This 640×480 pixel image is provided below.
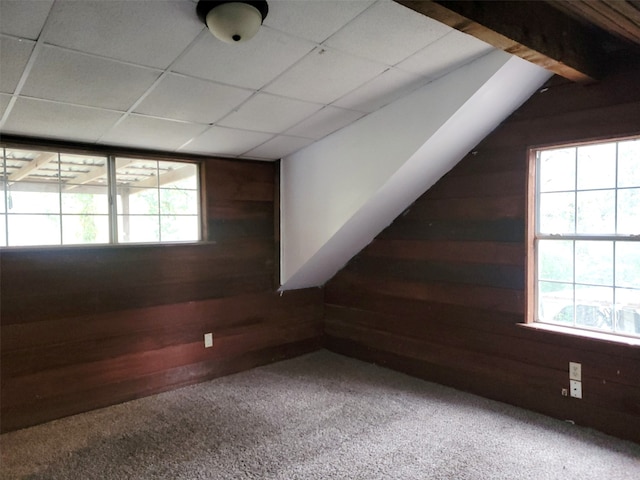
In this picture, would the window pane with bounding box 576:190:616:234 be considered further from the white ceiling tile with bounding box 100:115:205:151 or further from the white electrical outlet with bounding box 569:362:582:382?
the white ceiling tile with bounding box 100:115:205:151

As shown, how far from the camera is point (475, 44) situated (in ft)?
6.83

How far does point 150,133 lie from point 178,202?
0.69 metres

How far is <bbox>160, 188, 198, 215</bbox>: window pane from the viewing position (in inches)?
125

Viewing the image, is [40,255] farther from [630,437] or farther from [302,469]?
[630,437]

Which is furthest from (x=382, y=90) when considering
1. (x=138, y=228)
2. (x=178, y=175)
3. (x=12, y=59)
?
(x=138, y=228)

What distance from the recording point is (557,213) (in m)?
2.65

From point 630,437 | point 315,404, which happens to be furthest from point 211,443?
point 630,437

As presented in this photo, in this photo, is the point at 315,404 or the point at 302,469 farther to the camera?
the point at 315,404

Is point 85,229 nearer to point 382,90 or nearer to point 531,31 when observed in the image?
point 382,90

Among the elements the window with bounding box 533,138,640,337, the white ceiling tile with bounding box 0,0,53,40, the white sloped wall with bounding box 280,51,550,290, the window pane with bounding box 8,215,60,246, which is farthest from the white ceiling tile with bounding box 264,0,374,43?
the window pane with bounding box 8,215,60,246

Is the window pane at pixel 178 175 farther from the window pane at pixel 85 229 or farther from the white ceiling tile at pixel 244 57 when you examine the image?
the white ceiling tile at pixel 244 57

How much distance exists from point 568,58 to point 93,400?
348 cm

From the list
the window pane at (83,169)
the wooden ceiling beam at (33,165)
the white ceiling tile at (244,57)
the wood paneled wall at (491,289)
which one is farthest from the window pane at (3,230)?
the wood paneled wall at (491,289)

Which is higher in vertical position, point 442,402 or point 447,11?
point 447,11
